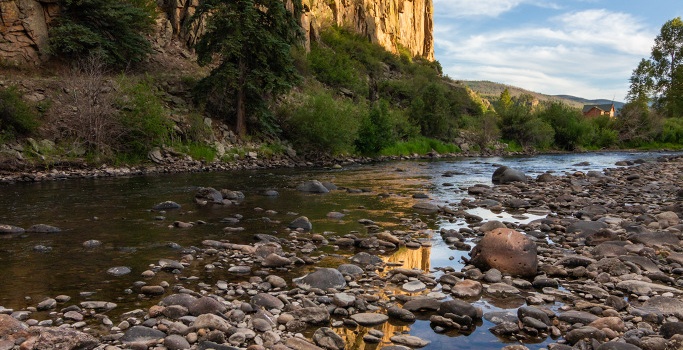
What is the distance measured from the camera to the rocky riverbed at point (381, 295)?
4.88 metres

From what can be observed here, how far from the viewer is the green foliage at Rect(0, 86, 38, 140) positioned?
21.4m

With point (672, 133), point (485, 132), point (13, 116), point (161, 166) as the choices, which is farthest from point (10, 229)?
point (672, 133)

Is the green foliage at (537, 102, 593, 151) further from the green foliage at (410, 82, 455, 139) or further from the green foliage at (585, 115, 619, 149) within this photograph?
the green foliage at (410, 82, 455, 139)

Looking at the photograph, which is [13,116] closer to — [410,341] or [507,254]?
[507,254]

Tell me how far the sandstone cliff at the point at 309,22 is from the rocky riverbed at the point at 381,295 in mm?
23660

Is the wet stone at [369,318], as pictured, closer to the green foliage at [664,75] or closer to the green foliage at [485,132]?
the green foliage at [485,132]

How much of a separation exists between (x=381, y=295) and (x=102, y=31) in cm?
3102

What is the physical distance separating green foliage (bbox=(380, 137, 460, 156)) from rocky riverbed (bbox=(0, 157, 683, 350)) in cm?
3059

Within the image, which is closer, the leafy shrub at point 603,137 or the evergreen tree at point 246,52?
the evergreen tree at point 246,52

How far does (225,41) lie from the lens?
28219 mm

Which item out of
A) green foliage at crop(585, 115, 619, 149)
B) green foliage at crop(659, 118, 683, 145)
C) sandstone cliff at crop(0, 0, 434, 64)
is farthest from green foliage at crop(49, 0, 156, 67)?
green foliage at crop(659, 118, 683, 145)

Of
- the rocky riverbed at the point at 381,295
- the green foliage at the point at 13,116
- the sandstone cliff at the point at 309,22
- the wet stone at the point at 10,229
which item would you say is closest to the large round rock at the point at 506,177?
the rocky riverbed at the point at 381,295

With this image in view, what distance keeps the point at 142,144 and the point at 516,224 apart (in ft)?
65.9

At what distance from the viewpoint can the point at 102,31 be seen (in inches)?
1213
